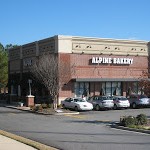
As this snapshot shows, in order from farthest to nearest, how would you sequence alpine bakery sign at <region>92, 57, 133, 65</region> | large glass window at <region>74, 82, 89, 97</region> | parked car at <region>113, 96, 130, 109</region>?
alpine bakery sign at <region>92, 57, 133, 65</region> < large glass window at <region>74, 82, 89, 97</region> < parked car at <region>113, 96, 130, 109</region>

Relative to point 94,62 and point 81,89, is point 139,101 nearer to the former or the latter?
point 81,89

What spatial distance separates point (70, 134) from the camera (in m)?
18.7

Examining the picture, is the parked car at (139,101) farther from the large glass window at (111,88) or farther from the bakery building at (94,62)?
the large glass window at (111,88)

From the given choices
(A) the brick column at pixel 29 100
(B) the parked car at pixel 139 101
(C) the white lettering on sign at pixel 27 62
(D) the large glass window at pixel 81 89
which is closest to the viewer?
(B) the parked car at pixel 139 101

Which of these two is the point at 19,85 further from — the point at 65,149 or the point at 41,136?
the point at 65,149

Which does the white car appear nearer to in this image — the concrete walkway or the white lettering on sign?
the white lettering on sign

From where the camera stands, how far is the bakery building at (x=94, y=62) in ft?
144

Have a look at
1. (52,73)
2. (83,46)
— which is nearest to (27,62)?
(83,46)

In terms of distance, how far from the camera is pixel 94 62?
45656mm

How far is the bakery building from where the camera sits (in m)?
43.9

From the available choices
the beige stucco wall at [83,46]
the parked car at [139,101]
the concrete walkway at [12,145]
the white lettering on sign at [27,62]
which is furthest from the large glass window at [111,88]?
the concrete walkway at [12,145]

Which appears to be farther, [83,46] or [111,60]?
[111,60]

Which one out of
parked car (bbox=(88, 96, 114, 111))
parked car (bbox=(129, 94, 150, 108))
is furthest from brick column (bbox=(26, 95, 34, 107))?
parked car (bbox=(129, 94, 150, 108))

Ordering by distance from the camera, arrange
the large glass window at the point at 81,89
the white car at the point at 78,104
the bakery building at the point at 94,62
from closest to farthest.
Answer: the white car at the point at 78,104 → the bakery building at the point at 94,62 → the large glass window at the point at 81,89
